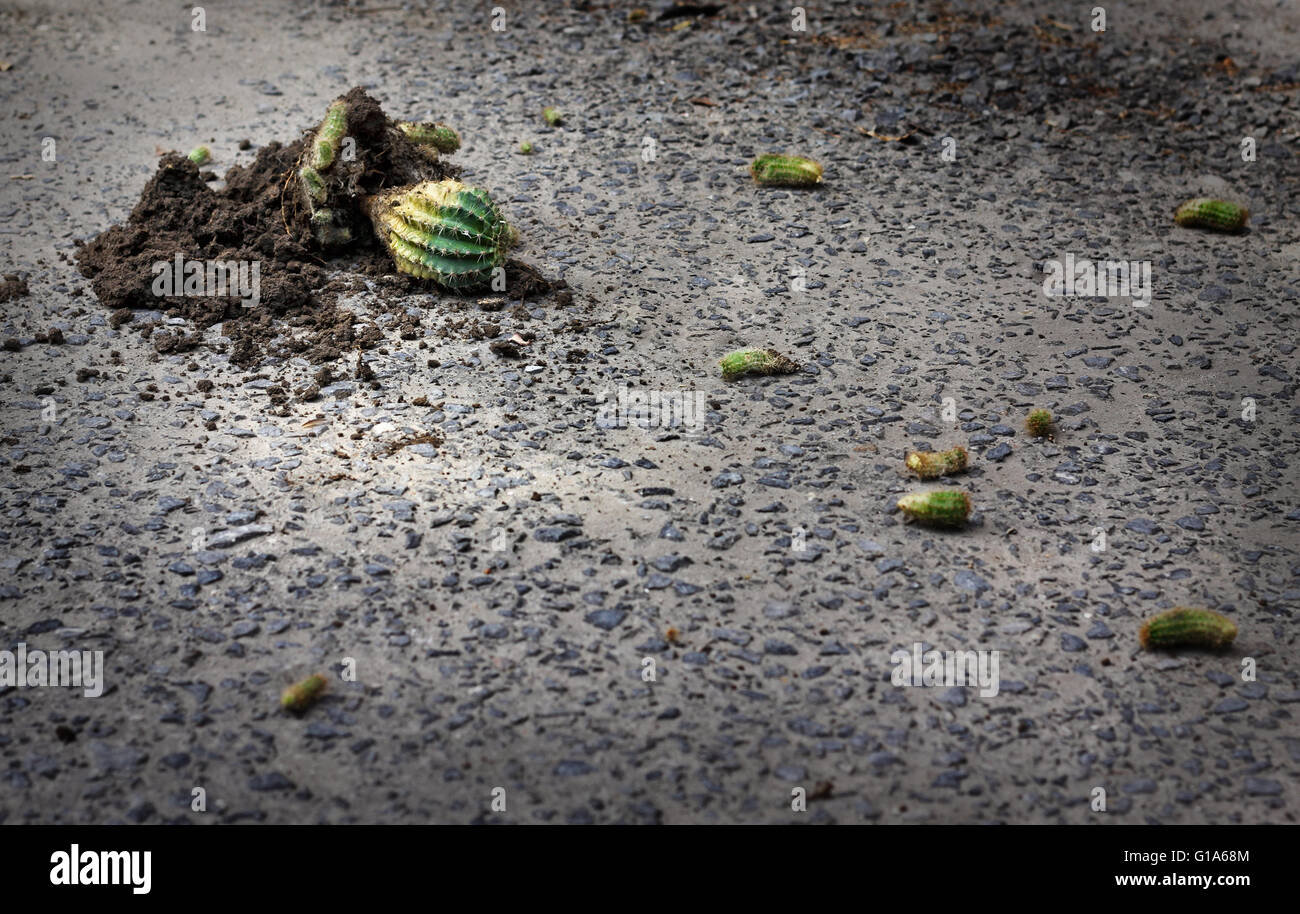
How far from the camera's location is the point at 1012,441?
397 centimetres

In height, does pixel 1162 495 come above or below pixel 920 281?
below

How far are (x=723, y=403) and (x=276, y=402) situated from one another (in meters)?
1.67

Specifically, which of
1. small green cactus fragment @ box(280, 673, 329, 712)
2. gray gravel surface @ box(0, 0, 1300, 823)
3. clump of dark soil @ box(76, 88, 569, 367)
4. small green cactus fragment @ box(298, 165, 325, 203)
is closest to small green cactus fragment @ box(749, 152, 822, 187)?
gray gravel surface @ box(0, 0, 1300, 823)

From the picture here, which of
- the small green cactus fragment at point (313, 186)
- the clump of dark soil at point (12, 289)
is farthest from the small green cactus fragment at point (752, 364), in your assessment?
the clump of dark soil at point (12, 289)

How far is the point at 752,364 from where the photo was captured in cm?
423

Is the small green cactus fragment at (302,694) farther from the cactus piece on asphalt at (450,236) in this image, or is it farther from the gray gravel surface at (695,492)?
the cactus piece on asphalt at (450,236)

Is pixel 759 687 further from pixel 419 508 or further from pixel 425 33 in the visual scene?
pixel 425 33

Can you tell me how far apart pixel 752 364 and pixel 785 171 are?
175 cm

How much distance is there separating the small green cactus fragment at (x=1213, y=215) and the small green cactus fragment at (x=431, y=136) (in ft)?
11.9

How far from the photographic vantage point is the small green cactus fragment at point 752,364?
13.8 feet

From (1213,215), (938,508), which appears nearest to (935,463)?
(938,508)

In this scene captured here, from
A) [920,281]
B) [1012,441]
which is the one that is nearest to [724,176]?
[920,281]

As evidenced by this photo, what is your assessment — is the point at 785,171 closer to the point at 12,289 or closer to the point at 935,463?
the point at 935,463

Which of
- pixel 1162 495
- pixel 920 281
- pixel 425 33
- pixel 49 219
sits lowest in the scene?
pixel 1162 495
